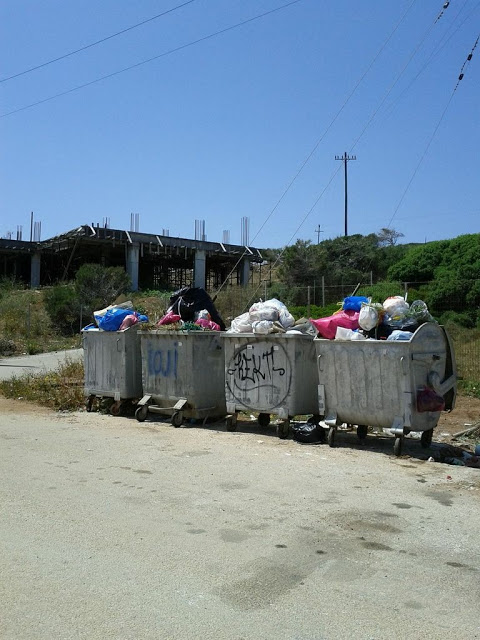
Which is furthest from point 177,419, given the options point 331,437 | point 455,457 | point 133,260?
point 133,260

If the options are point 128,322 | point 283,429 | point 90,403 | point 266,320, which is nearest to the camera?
point 283,429

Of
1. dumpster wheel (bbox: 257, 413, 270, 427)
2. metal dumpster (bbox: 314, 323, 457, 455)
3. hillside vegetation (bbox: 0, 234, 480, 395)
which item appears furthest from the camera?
hillside vegetation (bbox: 0, 234, 480, 395)

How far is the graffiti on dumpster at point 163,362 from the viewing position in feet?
34.2

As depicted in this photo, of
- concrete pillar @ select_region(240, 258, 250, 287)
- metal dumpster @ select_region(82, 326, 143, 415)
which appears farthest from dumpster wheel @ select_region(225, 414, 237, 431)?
concrete pillar @ select_region(240, 258, 250, 287)

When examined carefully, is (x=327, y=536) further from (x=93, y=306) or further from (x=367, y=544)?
(x=93, y=306)

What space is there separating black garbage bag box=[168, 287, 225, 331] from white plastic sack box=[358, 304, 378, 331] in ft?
12.5

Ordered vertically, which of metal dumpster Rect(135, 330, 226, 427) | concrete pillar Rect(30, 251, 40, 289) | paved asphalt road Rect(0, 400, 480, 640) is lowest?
paved asphalt road Rect(0, 400, 480, 640)

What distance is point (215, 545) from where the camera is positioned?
4754mm

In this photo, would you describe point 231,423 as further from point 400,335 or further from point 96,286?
point 96,286

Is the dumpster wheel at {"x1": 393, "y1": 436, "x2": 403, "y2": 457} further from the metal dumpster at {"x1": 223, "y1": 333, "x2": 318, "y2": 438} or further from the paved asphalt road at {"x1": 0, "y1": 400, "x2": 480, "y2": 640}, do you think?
the metal dumpster at {"x1": 223, "y1": 333, "x2": 318, "y2": 438}

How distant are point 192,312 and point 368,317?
13.6 feet

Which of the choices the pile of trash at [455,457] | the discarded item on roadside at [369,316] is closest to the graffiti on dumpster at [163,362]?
the discarded item on roadside at [369,316]

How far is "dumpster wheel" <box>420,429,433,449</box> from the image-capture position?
26.7 feet

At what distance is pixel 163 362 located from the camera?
10.6m
